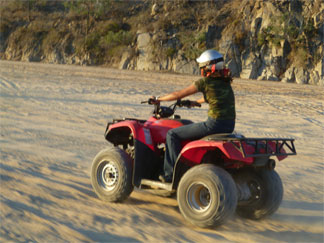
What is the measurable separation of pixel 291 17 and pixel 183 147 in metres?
44.3

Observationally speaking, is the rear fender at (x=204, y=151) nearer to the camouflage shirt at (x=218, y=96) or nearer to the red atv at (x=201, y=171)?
the red atv at (x=201, y=171)

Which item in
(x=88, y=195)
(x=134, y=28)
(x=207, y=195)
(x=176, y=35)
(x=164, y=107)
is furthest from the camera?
(x=134, y=28)

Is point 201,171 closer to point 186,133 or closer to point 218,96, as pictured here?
point 186,133

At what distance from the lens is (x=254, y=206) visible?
522cm

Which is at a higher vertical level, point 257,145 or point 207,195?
point 257,145

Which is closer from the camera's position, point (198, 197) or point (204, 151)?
point (198, 197)

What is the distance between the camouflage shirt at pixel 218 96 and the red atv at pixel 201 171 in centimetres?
25

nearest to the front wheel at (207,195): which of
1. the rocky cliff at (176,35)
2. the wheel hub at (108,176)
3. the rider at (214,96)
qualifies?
the rider at (214,96)

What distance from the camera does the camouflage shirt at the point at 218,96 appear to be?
16.1 ft

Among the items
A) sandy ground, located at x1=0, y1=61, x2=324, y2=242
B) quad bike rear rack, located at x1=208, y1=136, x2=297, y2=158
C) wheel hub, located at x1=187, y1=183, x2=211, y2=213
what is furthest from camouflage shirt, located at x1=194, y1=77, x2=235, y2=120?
sandy ground, located at x1=0, y1=61, x2=324, y2=242

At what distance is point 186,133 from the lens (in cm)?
507

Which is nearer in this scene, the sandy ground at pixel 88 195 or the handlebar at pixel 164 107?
the sandy ground at pixel 88 195

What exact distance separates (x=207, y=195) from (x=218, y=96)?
1099 mm

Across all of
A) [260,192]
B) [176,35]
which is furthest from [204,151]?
[176,35]
